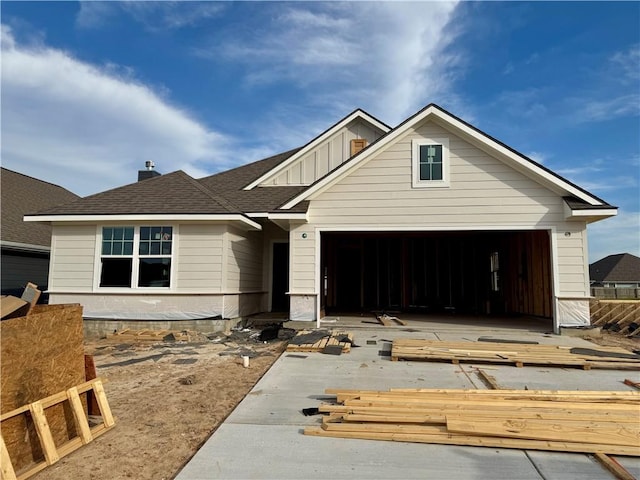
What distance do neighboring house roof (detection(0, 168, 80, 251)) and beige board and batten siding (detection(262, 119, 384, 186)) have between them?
8487mm

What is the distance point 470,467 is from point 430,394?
140 centimetres

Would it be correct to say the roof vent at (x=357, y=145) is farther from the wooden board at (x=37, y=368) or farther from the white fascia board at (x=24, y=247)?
the white fascia board at (x=24, y=247)

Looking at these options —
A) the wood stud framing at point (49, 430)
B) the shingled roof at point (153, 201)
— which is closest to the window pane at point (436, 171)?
the shingled roof at point (153, 201)

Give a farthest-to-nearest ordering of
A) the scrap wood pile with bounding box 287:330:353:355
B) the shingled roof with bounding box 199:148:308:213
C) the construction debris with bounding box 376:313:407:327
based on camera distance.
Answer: the shingled roof with bounding box 199:148:308:213
the construction debris with bounding box 376:313:407:327
the scrap wood pile with bounding box 287:330:353:355

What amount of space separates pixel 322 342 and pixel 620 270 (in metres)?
38.1

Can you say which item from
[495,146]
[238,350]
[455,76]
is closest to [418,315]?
[495,146]

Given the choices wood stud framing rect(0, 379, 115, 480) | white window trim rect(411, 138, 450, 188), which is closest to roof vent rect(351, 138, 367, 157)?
white window trim rect(411, 138, 450, 188)

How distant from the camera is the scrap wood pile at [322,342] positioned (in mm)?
7152

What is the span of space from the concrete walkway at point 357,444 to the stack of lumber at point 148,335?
3433mm

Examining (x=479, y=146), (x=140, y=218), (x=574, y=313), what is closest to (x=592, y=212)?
(x=574, y=313)

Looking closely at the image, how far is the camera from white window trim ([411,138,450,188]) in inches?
369

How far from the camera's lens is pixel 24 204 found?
49.6 feet

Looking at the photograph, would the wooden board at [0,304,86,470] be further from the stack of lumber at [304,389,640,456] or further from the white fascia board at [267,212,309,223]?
the white fascia board at [267,212,309,223]

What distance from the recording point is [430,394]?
4387mm
